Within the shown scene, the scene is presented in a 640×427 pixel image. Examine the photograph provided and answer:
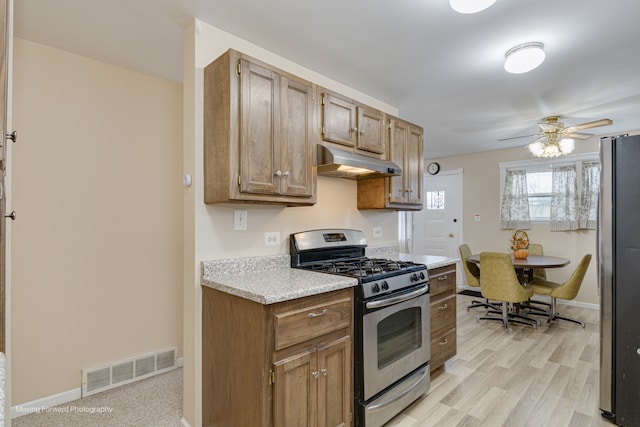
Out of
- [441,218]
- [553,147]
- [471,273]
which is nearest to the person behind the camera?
[553,147]

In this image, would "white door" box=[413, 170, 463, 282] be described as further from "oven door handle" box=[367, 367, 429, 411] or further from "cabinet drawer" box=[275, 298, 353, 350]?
"cabinet drawer" box=[275, 298, 353, 350]

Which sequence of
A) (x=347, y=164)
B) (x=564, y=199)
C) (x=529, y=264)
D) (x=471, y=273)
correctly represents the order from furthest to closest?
(x=564, y=199) → (x=471, y=273) → (x=529, y=264) → (x=347, y=164)

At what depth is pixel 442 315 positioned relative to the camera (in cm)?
269

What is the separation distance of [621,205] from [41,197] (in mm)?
3777

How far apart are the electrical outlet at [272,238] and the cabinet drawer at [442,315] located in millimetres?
1323

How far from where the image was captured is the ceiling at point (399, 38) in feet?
6.01

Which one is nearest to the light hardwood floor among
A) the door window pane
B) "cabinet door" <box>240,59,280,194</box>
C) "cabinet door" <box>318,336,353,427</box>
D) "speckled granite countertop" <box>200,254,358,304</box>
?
"cabinet door" <box>318,336,353,427</box>

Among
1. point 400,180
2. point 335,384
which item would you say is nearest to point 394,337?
point 335,384

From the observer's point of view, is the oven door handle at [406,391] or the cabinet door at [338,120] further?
the cabinet door at [338,120]

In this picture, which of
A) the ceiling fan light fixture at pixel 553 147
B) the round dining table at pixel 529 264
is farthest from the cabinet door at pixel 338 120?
the round dining table at pixel 529 264

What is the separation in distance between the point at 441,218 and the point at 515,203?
4.25 ft

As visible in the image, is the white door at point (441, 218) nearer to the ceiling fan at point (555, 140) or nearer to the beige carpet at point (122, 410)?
the ceiling fan at point (555, 140)

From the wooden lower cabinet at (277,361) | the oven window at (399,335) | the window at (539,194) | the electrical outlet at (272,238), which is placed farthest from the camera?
the window at (539,194)

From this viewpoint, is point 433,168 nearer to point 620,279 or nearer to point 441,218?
point 441,218
